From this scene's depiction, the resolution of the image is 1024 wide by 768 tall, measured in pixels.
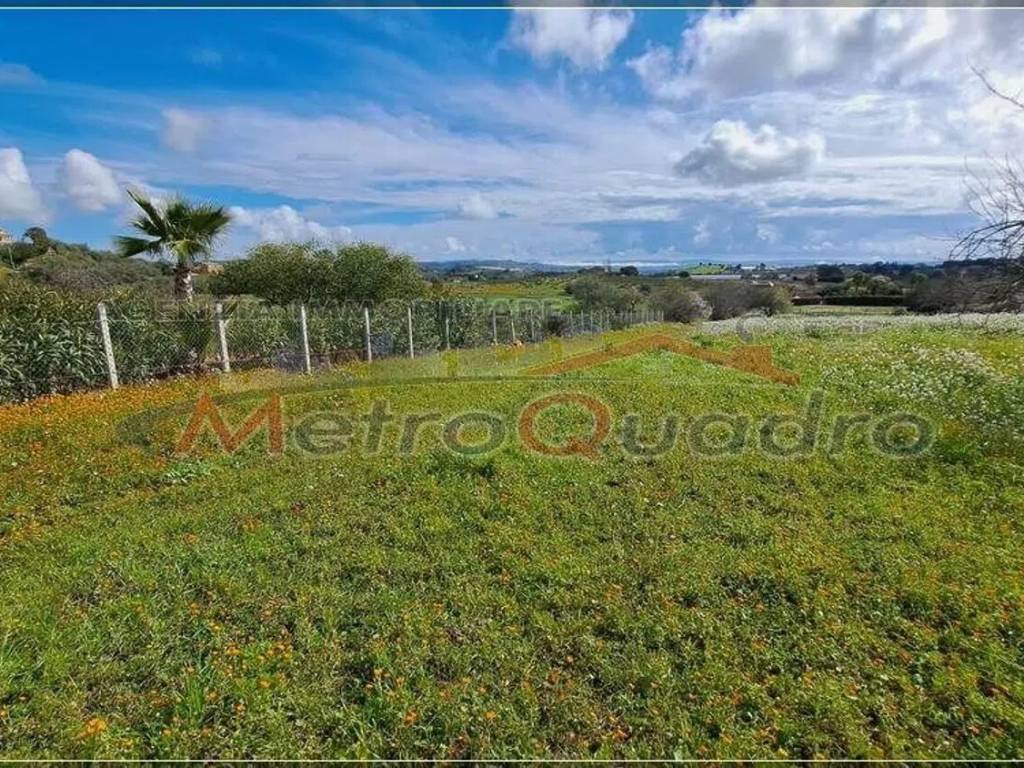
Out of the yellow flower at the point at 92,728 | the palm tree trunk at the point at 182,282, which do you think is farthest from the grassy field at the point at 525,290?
the yellow flower at the point at 92,728

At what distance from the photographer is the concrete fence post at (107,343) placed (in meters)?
10.2

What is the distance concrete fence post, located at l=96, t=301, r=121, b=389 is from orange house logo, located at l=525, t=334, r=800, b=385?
340 inches

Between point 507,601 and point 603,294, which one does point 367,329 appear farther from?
point 603,294

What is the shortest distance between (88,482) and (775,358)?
15.6m

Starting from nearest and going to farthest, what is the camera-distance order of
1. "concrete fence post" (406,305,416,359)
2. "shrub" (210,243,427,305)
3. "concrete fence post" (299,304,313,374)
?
"concrete fence post" (299,304,313,374), "concrete fence post" (406,305,416,359), "shrub" (210,243,427,305)

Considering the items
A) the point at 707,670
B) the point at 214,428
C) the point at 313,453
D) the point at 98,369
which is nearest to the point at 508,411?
the point at 313,453

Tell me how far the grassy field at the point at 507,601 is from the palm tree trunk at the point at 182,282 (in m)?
6.47

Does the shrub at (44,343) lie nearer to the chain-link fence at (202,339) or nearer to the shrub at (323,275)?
the chain-link fence at (202,339)

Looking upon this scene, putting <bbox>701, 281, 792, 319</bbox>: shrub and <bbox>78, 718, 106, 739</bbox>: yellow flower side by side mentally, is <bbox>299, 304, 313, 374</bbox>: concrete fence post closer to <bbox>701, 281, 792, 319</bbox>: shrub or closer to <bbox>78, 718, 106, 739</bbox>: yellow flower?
<bbox>78, 718, 106, 739</bbox>: yellow flower

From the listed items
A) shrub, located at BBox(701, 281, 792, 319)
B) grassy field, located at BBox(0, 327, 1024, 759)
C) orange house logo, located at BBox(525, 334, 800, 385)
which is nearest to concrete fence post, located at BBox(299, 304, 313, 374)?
orange house logo, located at BBox(525, 334, 800, 385)

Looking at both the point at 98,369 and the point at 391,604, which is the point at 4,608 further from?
the point at 98,369

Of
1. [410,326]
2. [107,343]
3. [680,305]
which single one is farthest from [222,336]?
[680,305]

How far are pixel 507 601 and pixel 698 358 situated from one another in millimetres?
14225

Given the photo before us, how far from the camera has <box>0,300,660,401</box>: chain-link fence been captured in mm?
9688
